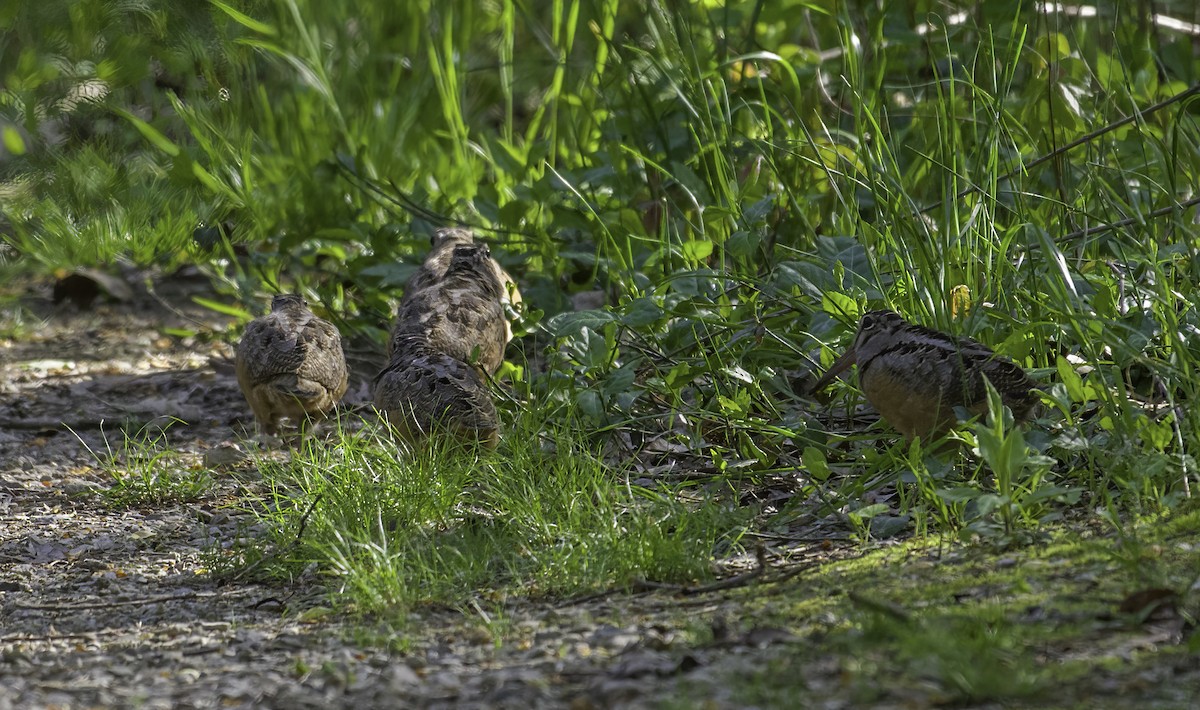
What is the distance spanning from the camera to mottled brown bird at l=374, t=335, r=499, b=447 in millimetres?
4883

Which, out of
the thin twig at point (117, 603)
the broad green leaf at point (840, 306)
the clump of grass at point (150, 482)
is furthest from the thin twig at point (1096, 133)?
the clump of grass at point (150, 482)

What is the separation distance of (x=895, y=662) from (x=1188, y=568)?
942 mm

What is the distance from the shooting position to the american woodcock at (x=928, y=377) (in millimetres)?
4109

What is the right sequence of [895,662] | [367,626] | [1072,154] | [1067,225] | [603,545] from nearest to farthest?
[895,662]
[367,626]
[603,545]
[1067,225]
[1072,154]

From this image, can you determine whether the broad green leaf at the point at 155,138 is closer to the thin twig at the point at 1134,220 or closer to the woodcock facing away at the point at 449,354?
the woodcock facing away at the point at 449,354

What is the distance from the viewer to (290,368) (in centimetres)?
557

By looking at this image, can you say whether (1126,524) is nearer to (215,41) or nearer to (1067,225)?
(1067,225)

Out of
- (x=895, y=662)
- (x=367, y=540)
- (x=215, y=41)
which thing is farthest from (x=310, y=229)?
(x=895, y=662)

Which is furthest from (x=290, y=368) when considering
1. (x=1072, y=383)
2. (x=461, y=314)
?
(x=1072, y=383)

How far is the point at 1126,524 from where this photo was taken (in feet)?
12.2

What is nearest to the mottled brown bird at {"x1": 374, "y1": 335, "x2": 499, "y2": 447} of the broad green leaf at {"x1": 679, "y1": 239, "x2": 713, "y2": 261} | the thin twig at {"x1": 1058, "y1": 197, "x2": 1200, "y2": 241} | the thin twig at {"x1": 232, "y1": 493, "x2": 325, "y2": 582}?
the thin twig at {"x1": 232, "y1": 493, "x2": 325, "y2": 582}

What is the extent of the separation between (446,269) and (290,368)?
1.26 meters

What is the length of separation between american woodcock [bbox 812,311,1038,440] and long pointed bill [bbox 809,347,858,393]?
15cm

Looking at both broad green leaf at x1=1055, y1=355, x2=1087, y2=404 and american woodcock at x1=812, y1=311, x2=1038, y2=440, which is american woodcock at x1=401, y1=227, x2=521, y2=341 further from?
broad green leaf at x1=1055, y1=355, x2=1087, y2=404
